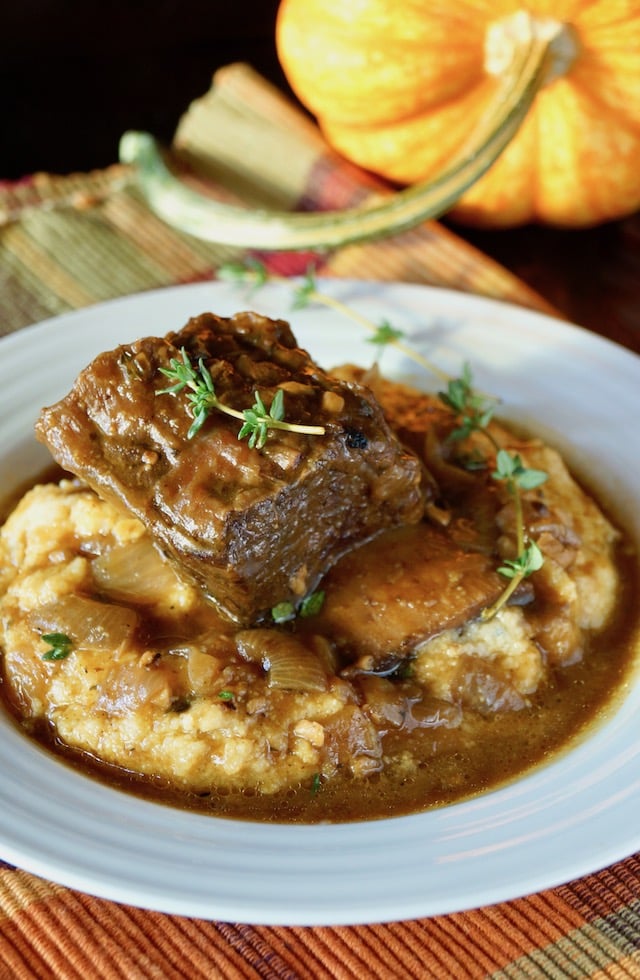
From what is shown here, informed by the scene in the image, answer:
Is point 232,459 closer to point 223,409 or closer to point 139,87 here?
point 223,409

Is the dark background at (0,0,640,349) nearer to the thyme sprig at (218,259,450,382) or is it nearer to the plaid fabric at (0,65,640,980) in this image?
the plaid fabric at (0,65,640,980)

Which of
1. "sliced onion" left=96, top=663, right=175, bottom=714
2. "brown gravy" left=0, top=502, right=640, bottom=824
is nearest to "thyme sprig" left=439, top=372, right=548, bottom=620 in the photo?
"brown gravy" left=0, top=502, right=640, bottom=824

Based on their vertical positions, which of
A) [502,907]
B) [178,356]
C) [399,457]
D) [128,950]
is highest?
[178,356]

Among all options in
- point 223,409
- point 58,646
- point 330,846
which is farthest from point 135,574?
point 330,846

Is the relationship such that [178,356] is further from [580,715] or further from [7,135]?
[7,135]

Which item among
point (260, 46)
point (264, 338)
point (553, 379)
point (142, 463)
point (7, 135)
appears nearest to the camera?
point (142, 463)

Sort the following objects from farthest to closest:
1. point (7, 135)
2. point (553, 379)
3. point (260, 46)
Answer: point (260, 46) → point (7, 135) → point (553, 379)

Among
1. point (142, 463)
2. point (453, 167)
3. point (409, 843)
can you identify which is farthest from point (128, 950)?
point (453, 167)
